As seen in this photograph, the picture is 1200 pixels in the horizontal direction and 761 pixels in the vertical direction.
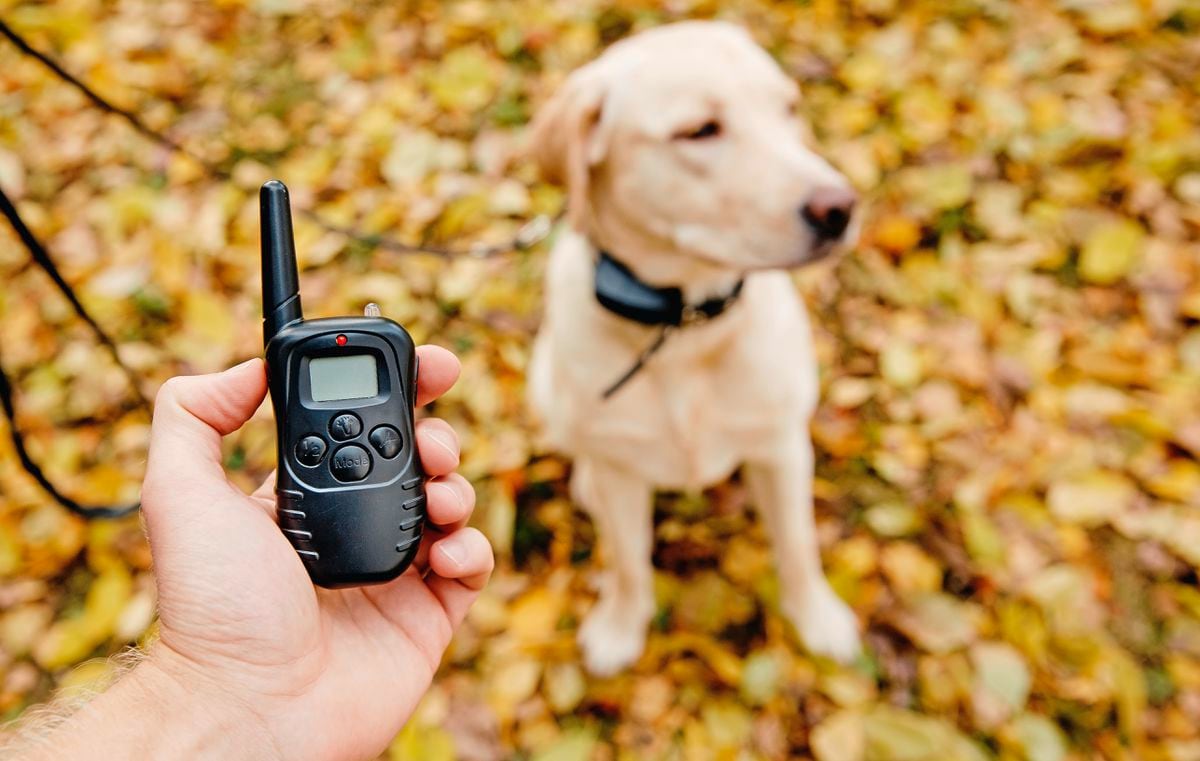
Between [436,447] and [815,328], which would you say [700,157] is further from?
[815,328]

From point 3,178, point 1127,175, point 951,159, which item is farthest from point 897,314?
point 3,178

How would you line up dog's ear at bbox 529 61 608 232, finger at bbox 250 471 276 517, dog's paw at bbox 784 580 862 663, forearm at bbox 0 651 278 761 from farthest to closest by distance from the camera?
dog's paw at bbox 784 580 862 663
dog's ear at bbox 529 61 608 232
finger at bbox 250 471 276 517
forearm at bbox 0 651 278 761

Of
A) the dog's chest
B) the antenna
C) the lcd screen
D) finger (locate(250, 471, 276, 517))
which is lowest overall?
the dog's chest

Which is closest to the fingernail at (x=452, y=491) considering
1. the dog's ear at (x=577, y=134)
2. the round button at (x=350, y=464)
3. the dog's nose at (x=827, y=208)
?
the round button at (x=350, y=464)

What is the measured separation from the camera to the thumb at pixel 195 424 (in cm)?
115

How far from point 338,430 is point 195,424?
20cm

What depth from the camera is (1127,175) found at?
9.28 ft

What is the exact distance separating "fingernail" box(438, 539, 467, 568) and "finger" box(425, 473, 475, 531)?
33 mm

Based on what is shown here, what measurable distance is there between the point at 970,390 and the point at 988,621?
2.44ft

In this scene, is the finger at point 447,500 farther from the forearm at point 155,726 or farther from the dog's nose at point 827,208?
the dog's nose at point 827,208

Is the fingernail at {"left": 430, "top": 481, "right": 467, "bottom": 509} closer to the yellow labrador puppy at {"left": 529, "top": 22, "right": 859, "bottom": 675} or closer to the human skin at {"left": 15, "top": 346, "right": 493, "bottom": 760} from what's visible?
the human skin at {"left": 15, "top": 346, "right": 493, "bottom": 760}

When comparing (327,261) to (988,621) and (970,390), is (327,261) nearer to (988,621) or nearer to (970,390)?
(970,390)

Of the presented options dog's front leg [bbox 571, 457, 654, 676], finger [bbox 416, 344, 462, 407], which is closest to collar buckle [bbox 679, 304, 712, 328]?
dog's front leg [bbox 571, 457, 654, 676]

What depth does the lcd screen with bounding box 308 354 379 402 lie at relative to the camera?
1.21 m
